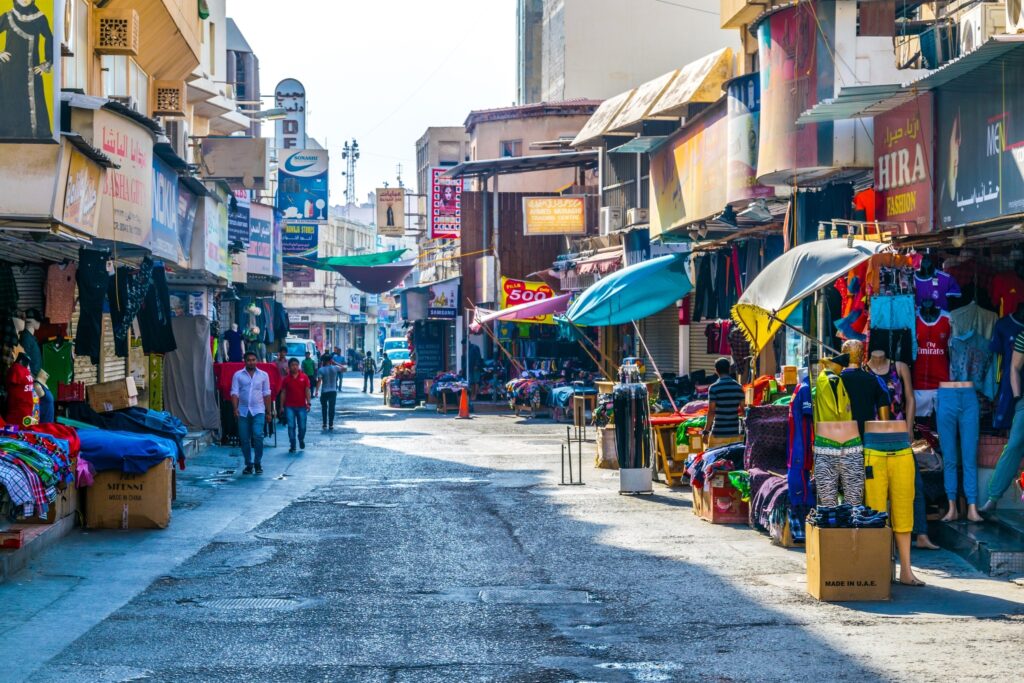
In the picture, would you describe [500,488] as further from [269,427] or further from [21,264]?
[269,427]

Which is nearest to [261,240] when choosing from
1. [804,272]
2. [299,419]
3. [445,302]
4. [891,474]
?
[445,302]

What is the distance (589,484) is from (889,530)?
8.62 metres

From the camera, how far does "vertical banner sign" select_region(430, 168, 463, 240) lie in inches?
1871

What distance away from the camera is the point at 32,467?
40.1 ft

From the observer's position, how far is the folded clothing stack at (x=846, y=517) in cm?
1021

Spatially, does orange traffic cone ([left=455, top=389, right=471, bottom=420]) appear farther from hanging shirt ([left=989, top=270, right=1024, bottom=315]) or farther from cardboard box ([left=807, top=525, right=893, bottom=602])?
cardboard box ([left=807, top=525, right=893, bottom=602])

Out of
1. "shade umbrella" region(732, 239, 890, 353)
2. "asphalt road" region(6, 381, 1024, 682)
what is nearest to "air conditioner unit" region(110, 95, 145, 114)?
"asphalt road" region(6, 381, 1024, 682)

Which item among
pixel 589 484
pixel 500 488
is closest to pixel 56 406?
pixel 500 488

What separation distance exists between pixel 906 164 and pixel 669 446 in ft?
17.8

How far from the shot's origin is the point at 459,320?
46.2 meters

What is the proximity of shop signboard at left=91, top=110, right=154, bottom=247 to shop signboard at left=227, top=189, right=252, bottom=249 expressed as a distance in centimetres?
1523

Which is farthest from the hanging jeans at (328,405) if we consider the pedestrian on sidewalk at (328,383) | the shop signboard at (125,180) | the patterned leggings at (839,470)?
the patterned leggings at (839,470)

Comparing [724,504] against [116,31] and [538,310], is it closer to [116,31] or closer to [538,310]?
[116,31]

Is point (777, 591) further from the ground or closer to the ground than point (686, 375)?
closer to the ground
